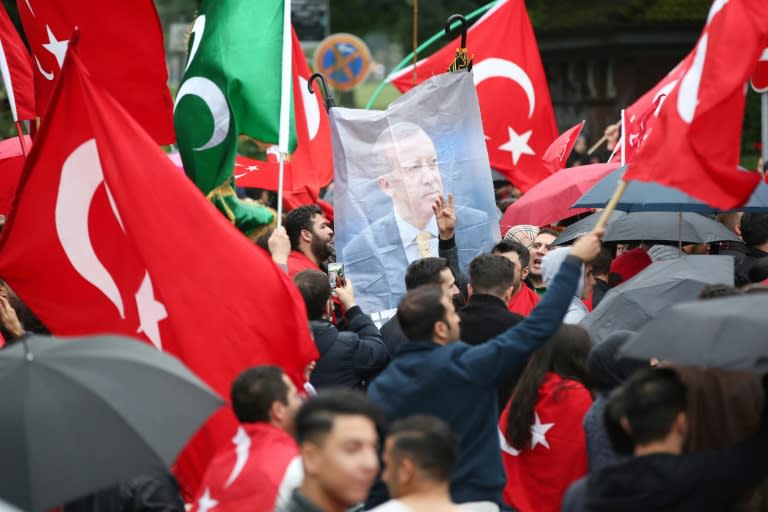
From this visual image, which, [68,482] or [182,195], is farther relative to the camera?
[182,195]

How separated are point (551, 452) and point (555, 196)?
11.9ft

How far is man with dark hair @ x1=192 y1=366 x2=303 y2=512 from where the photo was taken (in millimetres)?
4465

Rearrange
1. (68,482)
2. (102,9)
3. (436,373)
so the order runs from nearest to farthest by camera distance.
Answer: (68,482), (436,373), (102,9)

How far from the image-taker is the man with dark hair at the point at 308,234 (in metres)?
8.30

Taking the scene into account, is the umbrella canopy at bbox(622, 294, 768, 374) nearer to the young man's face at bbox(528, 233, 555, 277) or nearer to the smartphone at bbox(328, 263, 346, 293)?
the smartphone at bbox(328, 263, 346, 293)

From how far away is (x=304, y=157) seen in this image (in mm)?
10375

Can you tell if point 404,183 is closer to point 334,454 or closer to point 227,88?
point 227,88

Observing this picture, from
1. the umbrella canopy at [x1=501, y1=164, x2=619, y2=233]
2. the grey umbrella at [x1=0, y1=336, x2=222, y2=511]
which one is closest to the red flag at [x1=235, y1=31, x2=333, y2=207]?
the umbrella canopy at [x1=501, y1=164, x2=619, y2=233]

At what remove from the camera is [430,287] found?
17.8ft

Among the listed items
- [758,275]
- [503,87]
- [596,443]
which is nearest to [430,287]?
[596,443]

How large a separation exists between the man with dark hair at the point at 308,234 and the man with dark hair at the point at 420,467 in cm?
402

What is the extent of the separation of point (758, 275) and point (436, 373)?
327 cm

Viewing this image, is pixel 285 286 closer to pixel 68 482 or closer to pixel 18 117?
pixel 68 482

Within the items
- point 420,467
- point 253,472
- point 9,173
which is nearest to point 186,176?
point 253,472
